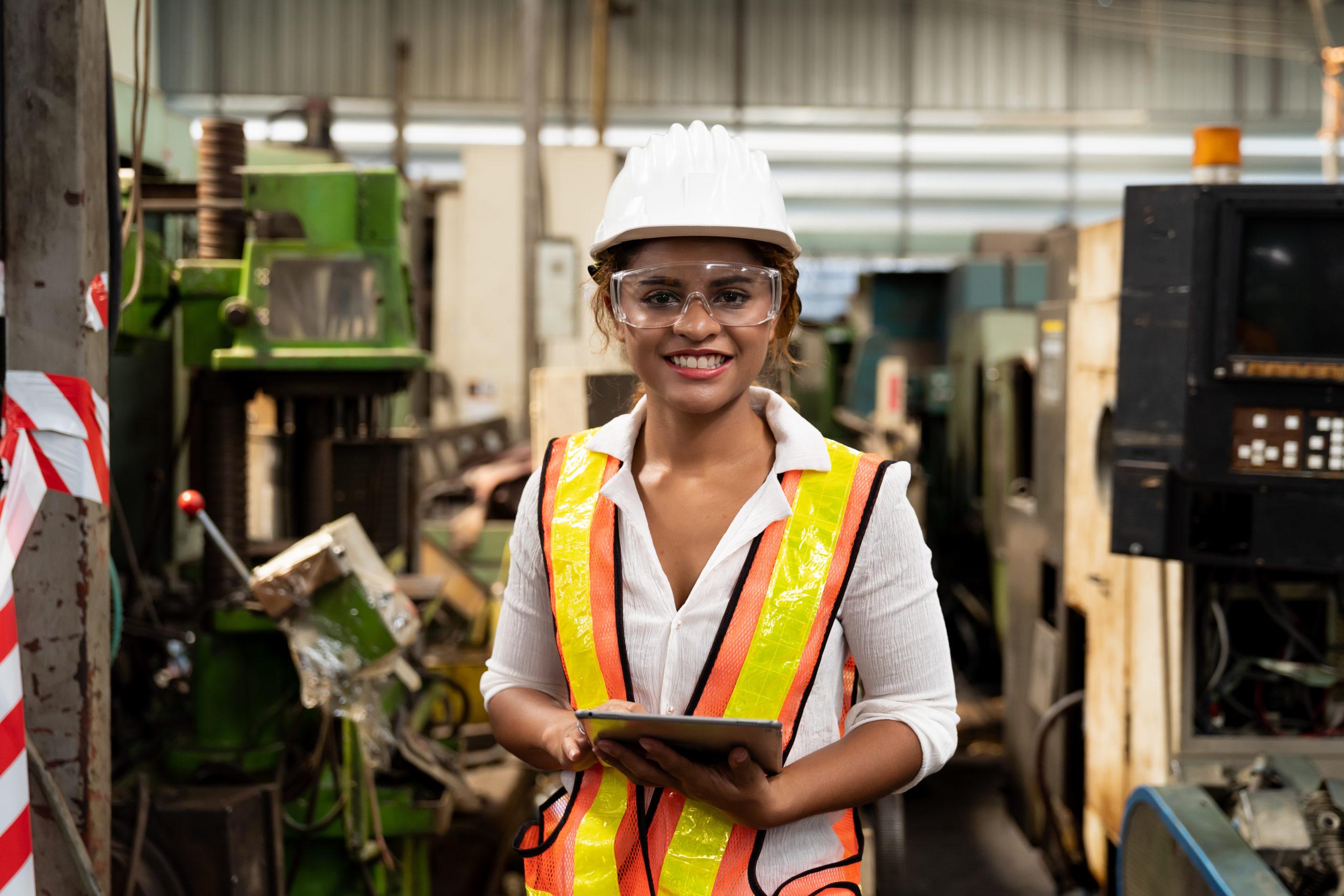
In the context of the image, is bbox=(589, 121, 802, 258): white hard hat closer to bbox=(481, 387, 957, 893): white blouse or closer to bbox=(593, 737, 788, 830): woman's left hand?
bbox=(481, 387, 957, 893): white blouse

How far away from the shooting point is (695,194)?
1055mm

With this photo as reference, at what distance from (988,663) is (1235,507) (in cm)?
341

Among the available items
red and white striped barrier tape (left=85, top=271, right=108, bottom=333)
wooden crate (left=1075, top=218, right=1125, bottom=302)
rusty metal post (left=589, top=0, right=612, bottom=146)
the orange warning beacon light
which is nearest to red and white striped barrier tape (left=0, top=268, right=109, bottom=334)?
red and white striped barrier tape (left=85, top=271, right=108, bottom=333)

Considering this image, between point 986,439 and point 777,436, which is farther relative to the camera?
point 986,439

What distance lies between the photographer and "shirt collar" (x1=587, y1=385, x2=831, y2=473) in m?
1.11

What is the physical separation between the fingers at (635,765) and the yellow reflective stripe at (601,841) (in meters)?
0.09

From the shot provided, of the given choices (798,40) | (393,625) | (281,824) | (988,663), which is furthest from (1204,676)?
(798,40)

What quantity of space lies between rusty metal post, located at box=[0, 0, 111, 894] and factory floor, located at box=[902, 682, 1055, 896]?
6.84 feet

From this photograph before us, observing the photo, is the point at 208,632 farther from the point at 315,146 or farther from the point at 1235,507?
the point at 315,146

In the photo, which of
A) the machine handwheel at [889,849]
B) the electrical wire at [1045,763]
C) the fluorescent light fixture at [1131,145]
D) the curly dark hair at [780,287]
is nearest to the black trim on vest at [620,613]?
the curly dark hair at [780,287]

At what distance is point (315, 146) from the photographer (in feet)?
18.1

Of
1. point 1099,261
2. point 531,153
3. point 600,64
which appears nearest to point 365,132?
point 600,64

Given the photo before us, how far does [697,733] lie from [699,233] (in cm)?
Answer: 42

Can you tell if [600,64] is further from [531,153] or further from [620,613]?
[620,613]
